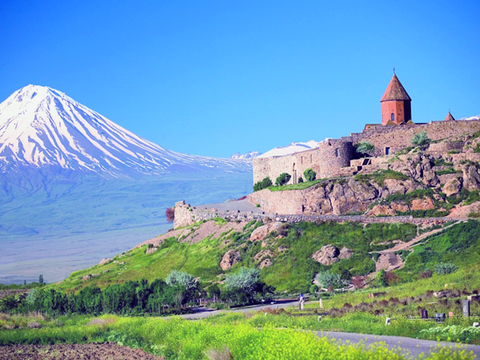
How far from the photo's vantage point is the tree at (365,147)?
47.9 m

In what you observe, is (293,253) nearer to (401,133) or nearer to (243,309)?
(243,309)

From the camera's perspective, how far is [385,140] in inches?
1924

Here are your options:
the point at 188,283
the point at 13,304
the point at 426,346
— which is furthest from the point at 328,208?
the point at 426,346

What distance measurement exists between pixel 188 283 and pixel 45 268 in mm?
81478

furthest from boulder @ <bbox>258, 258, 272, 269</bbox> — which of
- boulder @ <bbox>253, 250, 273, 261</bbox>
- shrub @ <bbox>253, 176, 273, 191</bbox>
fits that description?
shrub @ <bbox>253, 176, 273, 191</bbox>

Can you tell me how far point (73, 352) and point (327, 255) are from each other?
16.9 m

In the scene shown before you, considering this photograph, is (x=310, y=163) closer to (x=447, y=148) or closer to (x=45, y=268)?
(x=447, y=148)

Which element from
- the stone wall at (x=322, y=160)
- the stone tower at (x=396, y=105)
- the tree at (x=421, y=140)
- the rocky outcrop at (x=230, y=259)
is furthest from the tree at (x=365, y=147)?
the rocky outcrop at (x=230, y=259)

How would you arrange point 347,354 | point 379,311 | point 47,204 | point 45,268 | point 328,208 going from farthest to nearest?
point 47,204, point 45,268, point 328,208, point 379,311, point 347,354

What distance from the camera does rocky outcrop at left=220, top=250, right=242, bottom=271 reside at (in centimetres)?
4111

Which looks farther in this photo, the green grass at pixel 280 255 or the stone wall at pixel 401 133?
the stone wall at pixel 401 133

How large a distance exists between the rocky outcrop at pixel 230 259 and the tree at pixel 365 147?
1141 centimetres

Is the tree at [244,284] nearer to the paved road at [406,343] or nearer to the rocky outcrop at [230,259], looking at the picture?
the rocky outcrop at [230,259]

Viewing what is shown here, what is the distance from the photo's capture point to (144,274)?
4531 centimetres
